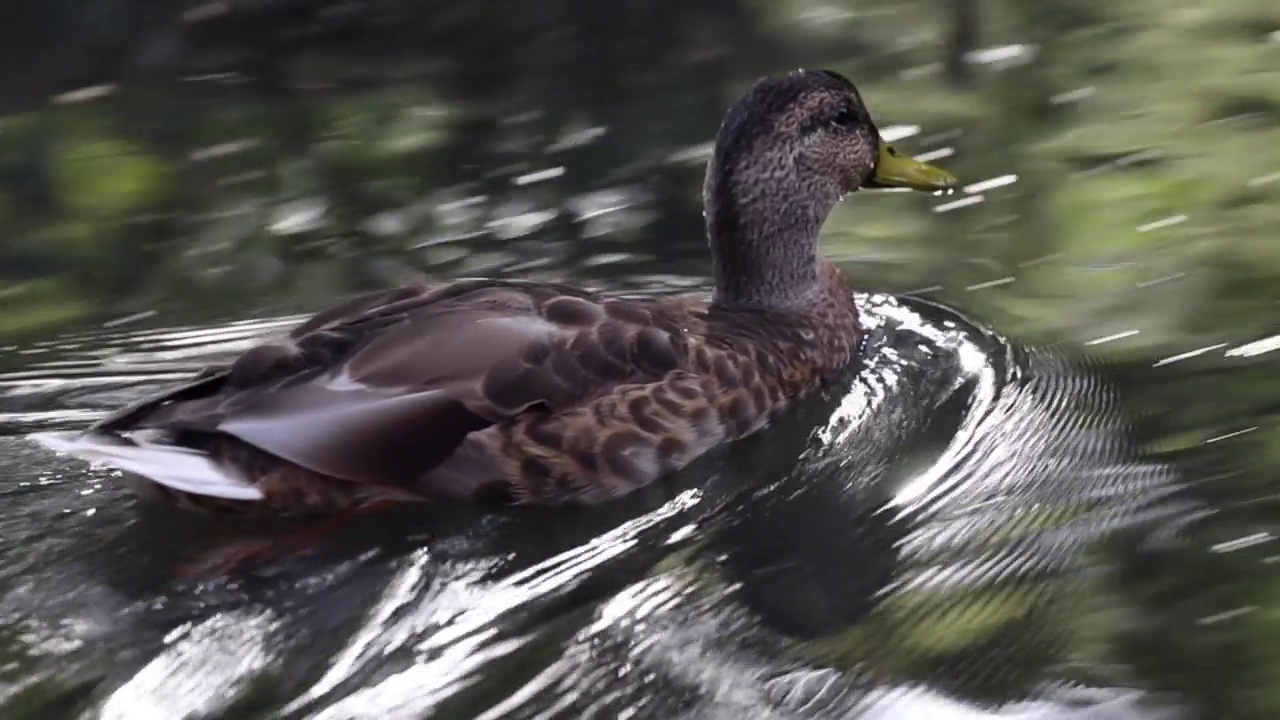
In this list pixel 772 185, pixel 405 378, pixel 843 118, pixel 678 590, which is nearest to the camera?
pixel 678 590

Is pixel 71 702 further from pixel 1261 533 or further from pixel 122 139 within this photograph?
pixel 122 139

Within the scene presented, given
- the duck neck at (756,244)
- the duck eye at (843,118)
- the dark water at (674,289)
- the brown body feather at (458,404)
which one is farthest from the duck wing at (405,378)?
the duck eye at (843,118)

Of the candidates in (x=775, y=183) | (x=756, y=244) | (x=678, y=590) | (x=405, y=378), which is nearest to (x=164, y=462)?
(x=405, y=378)

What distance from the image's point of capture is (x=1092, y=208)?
6.54 m

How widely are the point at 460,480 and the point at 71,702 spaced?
1222mm

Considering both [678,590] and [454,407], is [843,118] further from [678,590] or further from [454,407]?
[678,590]

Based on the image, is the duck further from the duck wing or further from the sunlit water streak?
the sunlit water streak

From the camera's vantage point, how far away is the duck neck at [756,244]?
5855 mm

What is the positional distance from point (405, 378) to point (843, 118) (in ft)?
6.43

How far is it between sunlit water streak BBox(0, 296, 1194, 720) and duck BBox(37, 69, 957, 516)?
0.13m

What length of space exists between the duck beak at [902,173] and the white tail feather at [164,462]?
100 inches

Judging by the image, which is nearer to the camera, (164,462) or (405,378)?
(164,462)

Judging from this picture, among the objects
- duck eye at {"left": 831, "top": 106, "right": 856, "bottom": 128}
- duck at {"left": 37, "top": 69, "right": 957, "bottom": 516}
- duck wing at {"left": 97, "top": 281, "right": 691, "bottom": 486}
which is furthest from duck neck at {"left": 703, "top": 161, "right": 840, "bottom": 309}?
duck wing at {"left": 97, "top": 281, "right": 691, "bottom": 486}

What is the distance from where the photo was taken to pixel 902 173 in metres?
6.27
